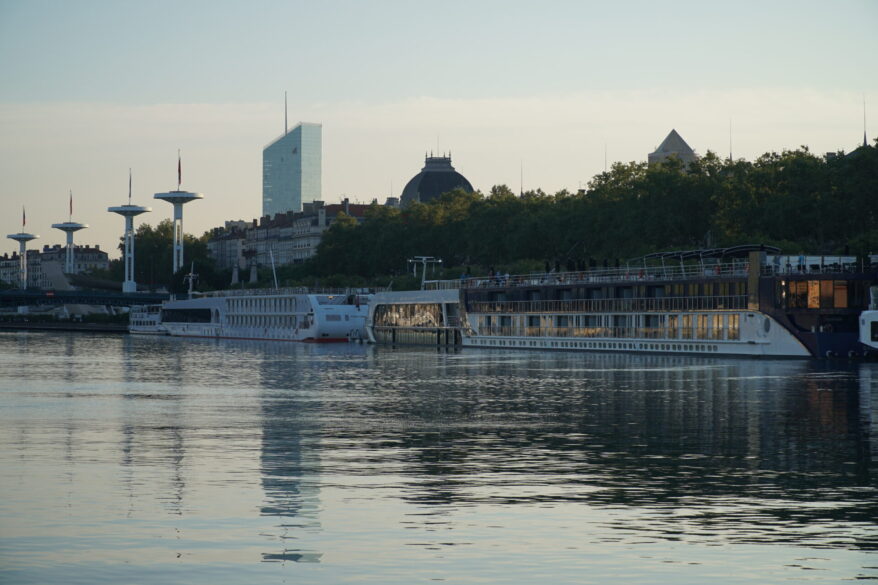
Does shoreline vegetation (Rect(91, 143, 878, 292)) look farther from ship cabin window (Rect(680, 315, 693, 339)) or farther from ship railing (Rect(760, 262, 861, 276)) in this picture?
ship cabin window (Rect(680, 315, 693, 339))

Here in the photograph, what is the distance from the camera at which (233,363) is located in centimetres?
9531

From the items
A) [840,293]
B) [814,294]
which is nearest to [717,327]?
[814,294]

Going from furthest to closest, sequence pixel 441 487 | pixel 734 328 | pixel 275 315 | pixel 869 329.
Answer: pixel 275 315 < pixel 734 328 < pixel 869 329 < pixel 441 487

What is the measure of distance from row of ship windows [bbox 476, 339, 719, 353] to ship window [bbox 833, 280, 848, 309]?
10.4 meters

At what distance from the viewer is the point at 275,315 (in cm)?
15812

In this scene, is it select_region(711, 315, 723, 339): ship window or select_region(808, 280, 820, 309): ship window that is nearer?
select_region(808, 280, 820, 309): ship window

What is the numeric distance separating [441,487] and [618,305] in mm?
81558

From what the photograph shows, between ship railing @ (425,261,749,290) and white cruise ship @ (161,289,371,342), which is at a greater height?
ship railing @ (425,261,749,290)

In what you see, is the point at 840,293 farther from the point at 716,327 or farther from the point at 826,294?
the point at 716,327

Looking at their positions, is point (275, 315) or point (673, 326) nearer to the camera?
point (673, 326)

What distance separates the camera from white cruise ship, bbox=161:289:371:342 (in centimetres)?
14850

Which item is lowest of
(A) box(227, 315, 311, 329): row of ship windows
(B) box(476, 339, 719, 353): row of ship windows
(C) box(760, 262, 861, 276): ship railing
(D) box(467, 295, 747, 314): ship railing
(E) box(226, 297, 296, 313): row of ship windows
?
(B) box(476, 339, 719, 353): row of ship windows

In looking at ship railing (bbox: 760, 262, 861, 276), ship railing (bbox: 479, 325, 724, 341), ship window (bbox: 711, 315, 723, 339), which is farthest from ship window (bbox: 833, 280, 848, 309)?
ship window (bbox: 711, 315, 723, 339)

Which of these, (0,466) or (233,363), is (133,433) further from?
(233,363)
